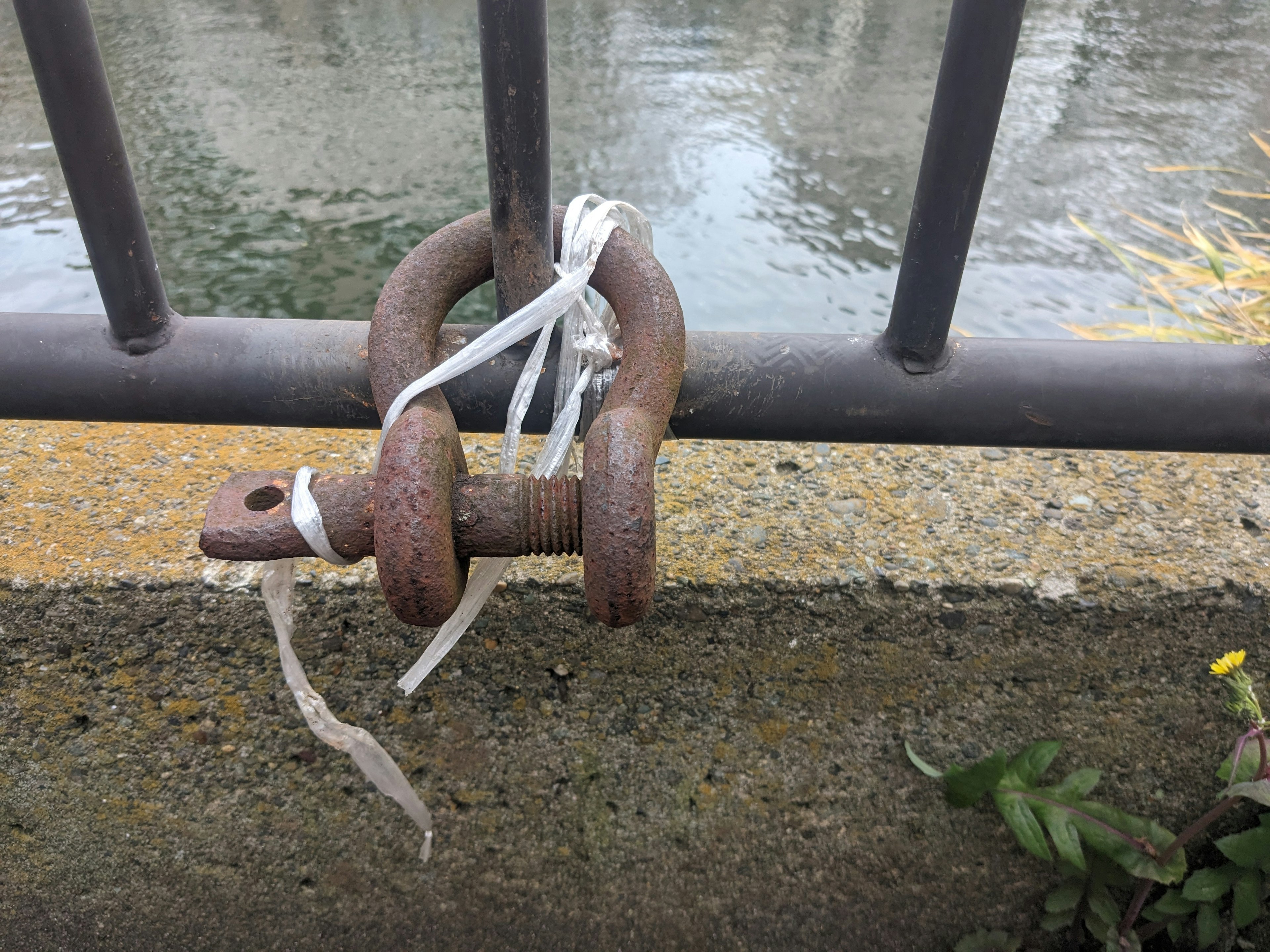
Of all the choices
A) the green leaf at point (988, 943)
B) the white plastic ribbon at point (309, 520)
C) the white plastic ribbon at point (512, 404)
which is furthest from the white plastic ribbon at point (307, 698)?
the green leaf at point (988, 943)

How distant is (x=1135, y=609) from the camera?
1.11 metres

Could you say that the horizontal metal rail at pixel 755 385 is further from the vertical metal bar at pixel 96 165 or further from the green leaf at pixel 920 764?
the green leaf at pixel 920 764

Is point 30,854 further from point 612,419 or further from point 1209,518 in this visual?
point 1209,518

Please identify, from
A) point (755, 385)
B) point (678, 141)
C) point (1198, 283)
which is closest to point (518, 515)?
point (755, 385)

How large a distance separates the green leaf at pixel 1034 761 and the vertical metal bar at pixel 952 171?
59 cm

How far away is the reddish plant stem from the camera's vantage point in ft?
3.31

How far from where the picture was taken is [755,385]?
83 cm

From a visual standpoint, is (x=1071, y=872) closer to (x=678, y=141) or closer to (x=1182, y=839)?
(x=1182, y=839)

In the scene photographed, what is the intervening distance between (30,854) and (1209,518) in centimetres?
173

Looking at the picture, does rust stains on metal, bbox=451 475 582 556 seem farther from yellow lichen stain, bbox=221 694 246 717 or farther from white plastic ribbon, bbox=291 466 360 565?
yellow lichen stain, bbox=221 694 246 717

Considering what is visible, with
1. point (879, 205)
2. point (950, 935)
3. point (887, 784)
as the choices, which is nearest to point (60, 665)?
point (887, 784)

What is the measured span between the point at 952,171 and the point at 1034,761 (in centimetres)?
77


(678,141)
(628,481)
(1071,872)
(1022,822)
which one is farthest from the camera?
(678,141)

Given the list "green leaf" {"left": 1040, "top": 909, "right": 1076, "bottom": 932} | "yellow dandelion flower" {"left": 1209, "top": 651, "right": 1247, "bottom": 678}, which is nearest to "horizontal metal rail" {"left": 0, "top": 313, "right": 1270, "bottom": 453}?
"yellow dandelion flower" {"left": 1209, "top": 651, "right": 1247, "bottom": 678}
